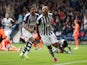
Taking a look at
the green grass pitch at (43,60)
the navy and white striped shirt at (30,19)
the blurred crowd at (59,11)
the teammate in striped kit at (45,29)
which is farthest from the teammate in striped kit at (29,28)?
the blurred crowd at (59,11)

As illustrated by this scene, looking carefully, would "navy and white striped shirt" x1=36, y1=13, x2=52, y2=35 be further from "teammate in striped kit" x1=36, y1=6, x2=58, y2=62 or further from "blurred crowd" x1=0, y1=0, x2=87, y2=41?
"blurred crowd" x1=0, y1=0, x2=87, y2=41

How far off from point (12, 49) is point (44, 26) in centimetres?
807

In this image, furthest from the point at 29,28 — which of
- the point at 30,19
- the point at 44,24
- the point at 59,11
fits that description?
the point at 59,11

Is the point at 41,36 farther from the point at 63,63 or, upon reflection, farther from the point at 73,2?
the point at 73,2

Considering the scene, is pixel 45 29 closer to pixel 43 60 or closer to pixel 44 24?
pixel 44 24

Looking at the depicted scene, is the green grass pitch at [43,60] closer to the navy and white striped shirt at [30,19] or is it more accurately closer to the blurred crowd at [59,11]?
the navy and white striped shirt at [30,19]

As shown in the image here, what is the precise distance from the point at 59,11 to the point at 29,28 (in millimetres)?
18266

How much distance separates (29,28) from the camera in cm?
1944

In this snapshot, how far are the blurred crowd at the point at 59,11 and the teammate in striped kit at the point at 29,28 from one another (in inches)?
574

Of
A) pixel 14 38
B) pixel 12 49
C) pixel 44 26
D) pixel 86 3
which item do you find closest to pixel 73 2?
pixel 86 3

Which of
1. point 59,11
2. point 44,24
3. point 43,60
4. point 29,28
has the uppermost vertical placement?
point 44,24

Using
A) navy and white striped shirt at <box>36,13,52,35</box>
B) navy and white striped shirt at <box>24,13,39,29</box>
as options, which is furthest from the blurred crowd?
navy and white striped shirt at <box>36,13,52,35</box>

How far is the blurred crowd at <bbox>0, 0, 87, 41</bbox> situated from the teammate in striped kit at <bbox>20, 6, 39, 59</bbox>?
14.6m

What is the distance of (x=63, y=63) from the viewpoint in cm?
1722
